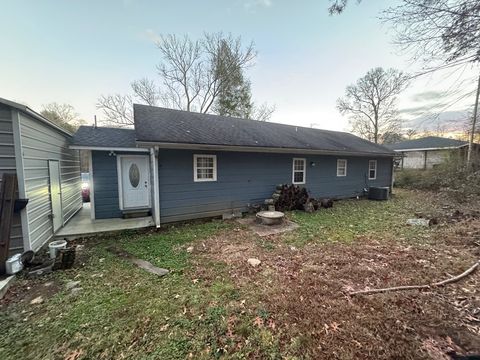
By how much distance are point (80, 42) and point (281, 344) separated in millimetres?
12343

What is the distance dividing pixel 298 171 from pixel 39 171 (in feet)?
28.7

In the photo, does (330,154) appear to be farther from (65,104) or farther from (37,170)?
(65,104)

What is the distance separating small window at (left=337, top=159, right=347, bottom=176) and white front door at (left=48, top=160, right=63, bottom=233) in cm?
1167

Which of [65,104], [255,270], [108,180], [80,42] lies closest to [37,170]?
[108,180]

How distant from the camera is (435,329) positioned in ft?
7.99

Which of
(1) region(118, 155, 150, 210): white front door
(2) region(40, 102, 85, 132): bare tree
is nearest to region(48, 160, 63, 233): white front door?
(1) region(118, 155, 150, 210): white front door

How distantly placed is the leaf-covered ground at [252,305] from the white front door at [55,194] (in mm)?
1542

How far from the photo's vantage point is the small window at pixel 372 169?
12416 millimetres

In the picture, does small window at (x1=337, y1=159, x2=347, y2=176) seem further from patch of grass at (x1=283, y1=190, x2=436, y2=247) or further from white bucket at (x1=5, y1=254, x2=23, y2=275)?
white bucket at (x1=5, y1=254, x2=23, y2=275)

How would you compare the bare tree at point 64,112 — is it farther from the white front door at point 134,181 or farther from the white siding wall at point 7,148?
the white siding wall at point 7,148

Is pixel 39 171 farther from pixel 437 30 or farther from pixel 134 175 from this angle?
pixel 437 30

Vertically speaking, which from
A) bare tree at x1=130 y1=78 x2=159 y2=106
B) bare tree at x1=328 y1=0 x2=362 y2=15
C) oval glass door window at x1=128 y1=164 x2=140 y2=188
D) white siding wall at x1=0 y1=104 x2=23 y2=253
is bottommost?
oval glass door window at x1=128 y1=164 x2=140 y2=188

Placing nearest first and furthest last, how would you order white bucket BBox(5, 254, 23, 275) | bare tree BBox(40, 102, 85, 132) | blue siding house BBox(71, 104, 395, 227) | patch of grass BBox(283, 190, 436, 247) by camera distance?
white bucket BBox(5, 254, 23, 275), patch of grass BBox(283, 190, 436, 247), blue siding house BBox(71, 104, 395, 227), bare tree BBox(40, 102, 85, 132)

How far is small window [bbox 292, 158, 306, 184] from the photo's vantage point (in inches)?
371
